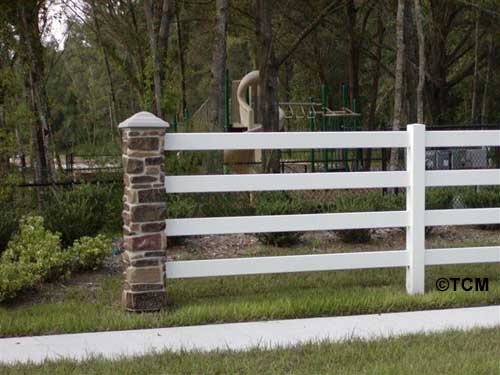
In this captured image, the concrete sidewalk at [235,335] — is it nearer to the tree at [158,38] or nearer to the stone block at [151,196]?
the stone block at [151,196]

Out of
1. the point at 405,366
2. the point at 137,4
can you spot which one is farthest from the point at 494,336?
the point at 137,4

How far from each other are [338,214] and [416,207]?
80 centimetres

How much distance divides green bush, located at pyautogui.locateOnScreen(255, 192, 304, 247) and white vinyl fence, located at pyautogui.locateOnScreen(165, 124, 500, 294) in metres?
2.36

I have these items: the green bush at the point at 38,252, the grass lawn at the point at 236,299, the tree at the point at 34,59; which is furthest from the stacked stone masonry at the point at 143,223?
the tree at the point at 34,59

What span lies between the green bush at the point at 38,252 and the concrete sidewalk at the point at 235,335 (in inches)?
55.1

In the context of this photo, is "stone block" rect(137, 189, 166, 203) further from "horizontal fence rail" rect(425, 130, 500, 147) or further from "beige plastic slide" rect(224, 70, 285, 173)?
"beige plastic slide" rect(224, 70, 285, 173)

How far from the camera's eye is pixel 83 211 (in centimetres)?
863

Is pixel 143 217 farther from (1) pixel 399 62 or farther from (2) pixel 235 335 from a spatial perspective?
(1) pixel 399 62

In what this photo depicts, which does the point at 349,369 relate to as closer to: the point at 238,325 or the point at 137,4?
the point at 238,325

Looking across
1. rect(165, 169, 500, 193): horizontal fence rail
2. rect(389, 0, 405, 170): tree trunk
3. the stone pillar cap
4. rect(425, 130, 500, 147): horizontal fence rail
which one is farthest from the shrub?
rect(389, 0, 405, 170): tree trunk

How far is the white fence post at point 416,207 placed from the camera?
6.84 metres

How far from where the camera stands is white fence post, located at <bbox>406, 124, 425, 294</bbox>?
6840 mm

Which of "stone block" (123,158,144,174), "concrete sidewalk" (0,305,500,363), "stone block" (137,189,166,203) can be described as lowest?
"concrete sidewalk" (0,305,500,363)

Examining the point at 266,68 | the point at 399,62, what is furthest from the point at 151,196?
the point at 266,68
